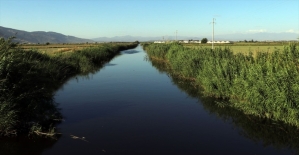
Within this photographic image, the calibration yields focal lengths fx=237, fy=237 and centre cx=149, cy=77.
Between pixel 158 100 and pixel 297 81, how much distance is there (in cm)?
938

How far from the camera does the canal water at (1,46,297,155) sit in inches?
374

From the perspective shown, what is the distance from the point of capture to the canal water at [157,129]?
950 cm

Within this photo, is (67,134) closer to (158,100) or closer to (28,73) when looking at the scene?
(28,73)

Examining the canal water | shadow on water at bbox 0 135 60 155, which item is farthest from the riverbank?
the canal water

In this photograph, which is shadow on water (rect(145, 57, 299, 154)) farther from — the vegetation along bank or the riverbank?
the riverbank

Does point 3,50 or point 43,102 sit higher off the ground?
point 3,50

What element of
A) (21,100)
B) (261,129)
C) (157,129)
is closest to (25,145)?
(21,100)

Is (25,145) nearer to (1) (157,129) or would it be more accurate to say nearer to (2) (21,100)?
(2) (21,100)

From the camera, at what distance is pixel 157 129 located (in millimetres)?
11648

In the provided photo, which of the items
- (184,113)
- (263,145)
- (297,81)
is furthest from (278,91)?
(184,113)

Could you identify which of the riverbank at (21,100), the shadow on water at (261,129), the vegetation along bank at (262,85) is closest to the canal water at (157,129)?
the shadow on water at (261,129)

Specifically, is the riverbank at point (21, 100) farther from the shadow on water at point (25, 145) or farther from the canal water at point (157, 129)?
the canal water at point (157, 129)

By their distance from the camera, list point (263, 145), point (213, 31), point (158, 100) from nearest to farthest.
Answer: point (263, 145), point (158, 100), point (213, 31)

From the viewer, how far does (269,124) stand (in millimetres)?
11648
